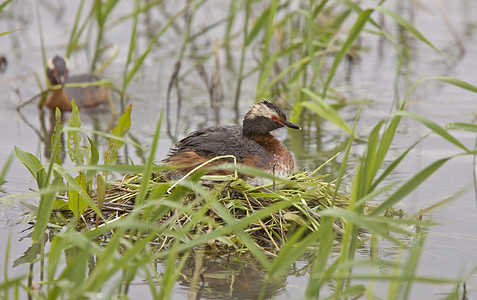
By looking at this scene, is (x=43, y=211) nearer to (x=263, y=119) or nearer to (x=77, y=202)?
(x=77, y=202)

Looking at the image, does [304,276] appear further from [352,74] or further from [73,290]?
[352,74]

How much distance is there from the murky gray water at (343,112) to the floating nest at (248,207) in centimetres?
47

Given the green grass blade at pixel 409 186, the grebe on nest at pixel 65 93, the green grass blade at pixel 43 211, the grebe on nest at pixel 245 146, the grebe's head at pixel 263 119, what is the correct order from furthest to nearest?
the grebe on nest at pixel 65 93 < the grebe's head at pixel 263 119 < the grebe on nest at pixel 245 146 < the green grass blade at pixel 43 211 < the green grass blade at pixel 409 186

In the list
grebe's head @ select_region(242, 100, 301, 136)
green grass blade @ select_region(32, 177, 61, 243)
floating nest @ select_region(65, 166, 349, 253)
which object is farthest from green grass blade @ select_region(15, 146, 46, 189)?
grebe's head @ select_region(242, 100, 301, 136)

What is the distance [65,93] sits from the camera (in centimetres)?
922

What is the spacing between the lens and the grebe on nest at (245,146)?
5500mm

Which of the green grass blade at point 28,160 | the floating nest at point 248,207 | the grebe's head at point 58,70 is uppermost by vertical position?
the grebe's head at point 58,70

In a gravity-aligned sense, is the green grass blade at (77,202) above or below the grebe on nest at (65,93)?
below

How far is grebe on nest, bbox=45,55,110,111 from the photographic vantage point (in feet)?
29.0

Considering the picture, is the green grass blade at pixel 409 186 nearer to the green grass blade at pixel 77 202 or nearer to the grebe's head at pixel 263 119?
the green grass blade at pixel 77 202

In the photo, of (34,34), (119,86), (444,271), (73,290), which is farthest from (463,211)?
(34,34)

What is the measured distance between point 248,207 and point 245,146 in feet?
2.38

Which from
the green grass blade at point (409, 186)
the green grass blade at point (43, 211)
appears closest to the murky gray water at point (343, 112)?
the green grass blade at point (43, 211)

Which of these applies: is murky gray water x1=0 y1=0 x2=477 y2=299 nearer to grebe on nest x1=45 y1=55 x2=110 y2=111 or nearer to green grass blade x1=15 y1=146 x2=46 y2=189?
green grass blade x1=15 y1=146 x2=46 y2=189
